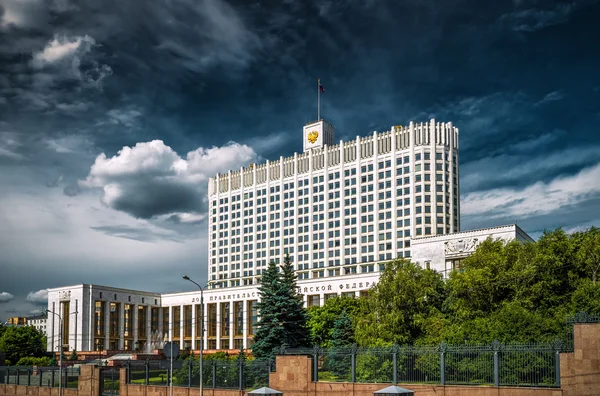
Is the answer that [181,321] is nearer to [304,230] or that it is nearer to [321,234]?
[304,230]

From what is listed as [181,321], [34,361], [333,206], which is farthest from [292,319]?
[181,321]

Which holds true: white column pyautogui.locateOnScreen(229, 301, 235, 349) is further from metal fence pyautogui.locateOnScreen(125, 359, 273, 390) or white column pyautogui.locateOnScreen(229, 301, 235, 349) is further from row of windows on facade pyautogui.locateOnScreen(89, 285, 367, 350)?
metal fence pyautogui.locateOnScreen(125, 359, 273, 390)

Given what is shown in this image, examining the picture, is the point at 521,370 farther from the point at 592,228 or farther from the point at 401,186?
the point at 401,186

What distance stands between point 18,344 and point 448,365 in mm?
85263

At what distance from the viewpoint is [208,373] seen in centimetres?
3950

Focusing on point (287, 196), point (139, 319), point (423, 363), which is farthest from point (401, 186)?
point (423, 363)

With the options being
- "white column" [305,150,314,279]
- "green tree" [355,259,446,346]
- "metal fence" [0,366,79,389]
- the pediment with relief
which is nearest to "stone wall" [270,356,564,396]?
"green tree" [355,259,446,346]

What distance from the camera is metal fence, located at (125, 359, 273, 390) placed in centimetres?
3678

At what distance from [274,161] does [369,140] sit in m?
24.7

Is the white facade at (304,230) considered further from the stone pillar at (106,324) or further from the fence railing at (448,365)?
the fence railing at (448,365)

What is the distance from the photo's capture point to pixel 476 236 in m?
84.4

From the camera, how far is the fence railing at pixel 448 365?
28142 millimetres

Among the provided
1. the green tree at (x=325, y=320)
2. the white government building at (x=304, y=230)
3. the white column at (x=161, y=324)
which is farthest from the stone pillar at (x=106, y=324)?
the green tree at (x=325, y=320)

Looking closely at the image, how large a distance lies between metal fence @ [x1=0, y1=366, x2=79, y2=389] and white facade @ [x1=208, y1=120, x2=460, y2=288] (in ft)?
221
